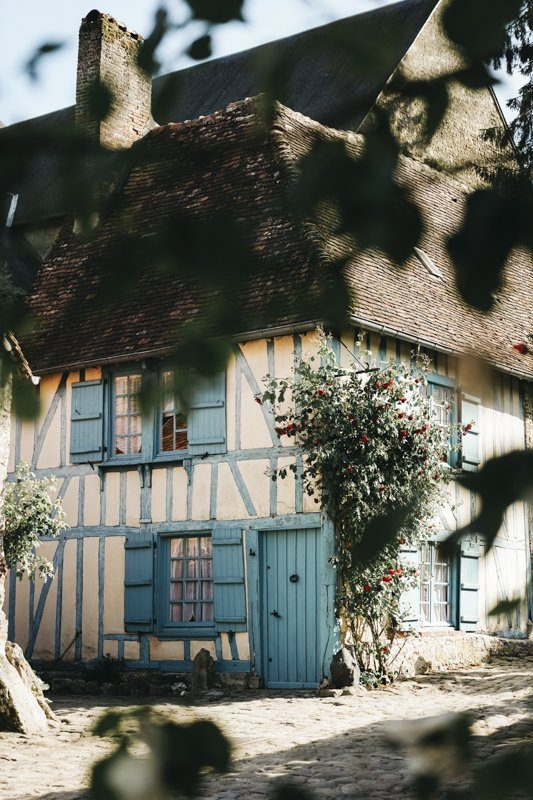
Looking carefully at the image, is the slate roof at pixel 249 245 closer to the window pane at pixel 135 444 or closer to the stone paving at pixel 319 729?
the stone paving at pixel 319 729

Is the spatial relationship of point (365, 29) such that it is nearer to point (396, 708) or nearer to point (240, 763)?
point (240, 763)

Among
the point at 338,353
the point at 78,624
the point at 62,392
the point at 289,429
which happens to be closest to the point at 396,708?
the point at 289,429

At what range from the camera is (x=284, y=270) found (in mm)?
1472

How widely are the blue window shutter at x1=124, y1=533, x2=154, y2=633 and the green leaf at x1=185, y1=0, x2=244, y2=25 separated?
11437 mm

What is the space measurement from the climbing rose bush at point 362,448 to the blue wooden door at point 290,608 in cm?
42

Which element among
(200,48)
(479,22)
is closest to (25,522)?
(200,48)

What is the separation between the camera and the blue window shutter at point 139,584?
1268 centimetres

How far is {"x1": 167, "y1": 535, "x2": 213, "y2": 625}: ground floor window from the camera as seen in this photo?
12555 millimetres

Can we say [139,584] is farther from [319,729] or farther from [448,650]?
[319,729]

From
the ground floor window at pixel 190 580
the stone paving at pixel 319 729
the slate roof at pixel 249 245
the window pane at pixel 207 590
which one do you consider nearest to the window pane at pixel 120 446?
the ground floor window at pixel 190 580

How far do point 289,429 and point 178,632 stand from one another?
2.78 meters

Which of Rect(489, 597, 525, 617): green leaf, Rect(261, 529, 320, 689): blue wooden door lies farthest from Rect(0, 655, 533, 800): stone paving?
Rect(489, 597, 525, 617): green leaf

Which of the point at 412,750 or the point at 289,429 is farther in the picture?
the point at 289,429

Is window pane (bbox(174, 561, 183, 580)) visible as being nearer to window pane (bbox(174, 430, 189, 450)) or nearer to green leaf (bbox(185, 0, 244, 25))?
window pane (bbox(174, 430, 189, 450))
